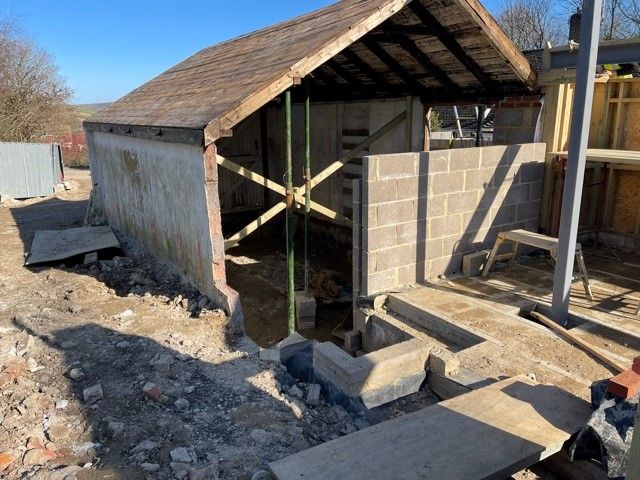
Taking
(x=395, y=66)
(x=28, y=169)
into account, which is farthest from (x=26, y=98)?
(x=395, y=66)

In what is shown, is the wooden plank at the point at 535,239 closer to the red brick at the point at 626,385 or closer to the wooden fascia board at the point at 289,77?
the red brick at the point at 626,385

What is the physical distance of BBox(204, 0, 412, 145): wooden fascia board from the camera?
643 centimetres

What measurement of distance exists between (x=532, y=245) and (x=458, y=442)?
12.9ft

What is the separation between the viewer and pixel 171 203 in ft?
28.5

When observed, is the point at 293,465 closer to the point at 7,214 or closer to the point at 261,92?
the point at 261,92

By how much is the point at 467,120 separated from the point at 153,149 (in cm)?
2010

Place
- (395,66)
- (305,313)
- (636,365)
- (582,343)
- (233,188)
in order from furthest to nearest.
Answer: (233,188), (395,66), (305,313), (582,343), (636,365)

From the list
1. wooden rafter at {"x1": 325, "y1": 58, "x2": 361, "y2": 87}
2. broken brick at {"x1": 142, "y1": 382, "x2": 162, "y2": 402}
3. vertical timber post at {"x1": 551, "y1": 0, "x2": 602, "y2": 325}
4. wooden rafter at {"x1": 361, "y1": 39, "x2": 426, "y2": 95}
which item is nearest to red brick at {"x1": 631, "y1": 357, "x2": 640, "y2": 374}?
vertical timber post at {"x1": 551, "y1": 0, "x2": 602, "y2": 325}

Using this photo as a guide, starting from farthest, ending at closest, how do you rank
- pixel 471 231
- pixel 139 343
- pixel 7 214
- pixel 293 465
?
pixel 7 214 → pixel 471 231 → pixel 139 343 → pixel 293 465

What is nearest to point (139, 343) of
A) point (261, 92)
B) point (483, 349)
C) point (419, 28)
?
point (261, 92)

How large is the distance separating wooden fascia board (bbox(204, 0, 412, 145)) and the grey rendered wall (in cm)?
54

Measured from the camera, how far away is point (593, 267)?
774 cm

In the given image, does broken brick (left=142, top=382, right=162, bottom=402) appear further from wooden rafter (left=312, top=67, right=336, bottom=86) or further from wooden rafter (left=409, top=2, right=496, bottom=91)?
wooden rafter (left=312, top=67, right=336, bottom=86)

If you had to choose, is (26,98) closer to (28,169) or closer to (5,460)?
(28,169)
